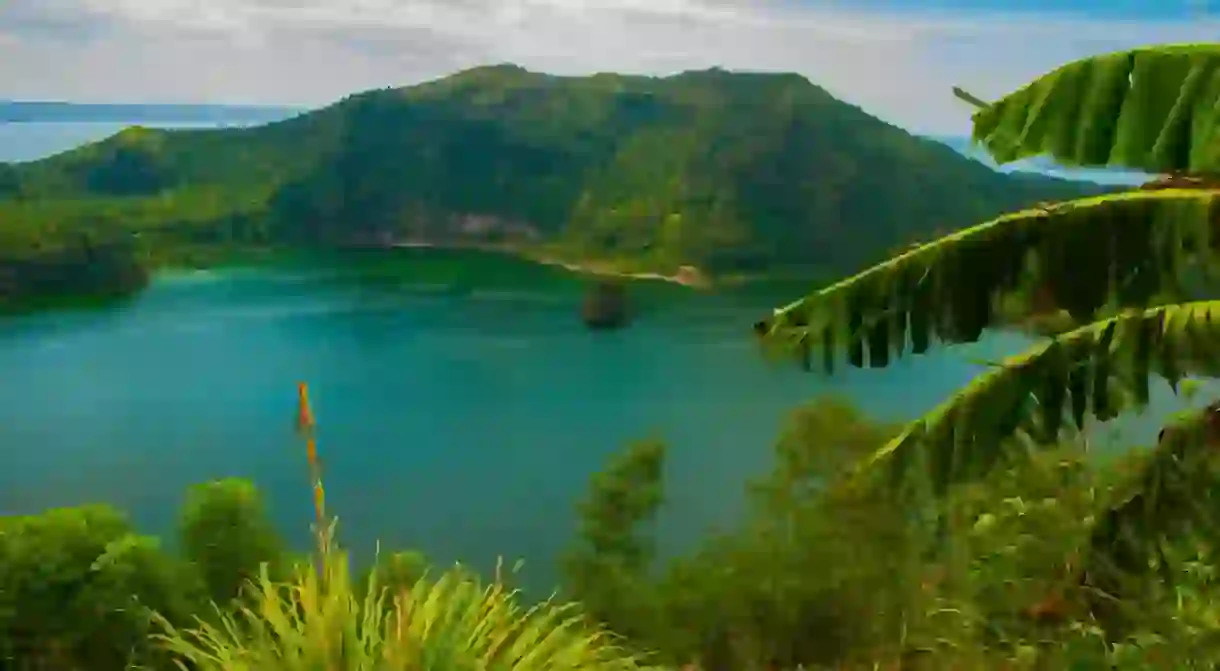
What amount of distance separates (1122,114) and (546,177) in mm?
14715

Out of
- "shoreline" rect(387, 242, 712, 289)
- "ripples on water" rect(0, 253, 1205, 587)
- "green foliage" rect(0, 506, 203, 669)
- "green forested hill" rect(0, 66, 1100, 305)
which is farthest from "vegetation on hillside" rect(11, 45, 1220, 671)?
"shoreline" rect(387, 242, 712, 289)

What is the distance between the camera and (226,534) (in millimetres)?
7543

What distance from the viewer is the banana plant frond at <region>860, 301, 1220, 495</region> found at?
149 cm

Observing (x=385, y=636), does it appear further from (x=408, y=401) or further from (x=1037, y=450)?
(x=408, y=401)

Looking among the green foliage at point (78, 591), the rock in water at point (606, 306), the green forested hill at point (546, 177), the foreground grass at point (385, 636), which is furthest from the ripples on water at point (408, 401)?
the foreground grass at point (385, 636)

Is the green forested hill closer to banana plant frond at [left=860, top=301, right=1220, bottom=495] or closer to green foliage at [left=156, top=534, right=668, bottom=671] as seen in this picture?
banana plant frond at [left=860, top=301, right=1220, bottom=495]

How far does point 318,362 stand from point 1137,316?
422 inches

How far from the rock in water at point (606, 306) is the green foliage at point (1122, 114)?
34.1 feet

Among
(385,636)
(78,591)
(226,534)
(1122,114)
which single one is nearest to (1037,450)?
(1122,114)

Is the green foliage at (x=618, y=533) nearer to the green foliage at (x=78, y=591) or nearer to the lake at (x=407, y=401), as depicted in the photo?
the lake at (x=407, y=401)

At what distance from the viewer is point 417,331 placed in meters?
13.2

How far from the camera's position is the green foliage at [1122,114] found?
149 cm

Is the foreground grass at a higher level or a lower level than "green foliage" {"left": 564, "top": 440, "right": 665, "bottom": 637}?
higher

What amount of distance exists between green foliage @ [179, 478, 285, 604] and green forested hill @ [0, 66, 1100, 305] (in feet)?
15.2
